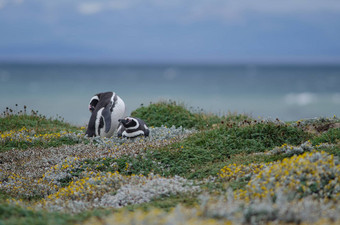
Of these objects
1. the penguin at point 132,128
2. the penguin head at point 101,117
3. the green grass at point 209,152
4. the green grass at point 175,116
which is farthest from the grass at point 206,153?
the green grass at point 175,116

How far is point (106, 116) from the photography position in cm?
1580

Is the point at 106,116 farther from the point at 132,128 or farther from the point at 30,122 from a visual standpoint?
the point at 30,122

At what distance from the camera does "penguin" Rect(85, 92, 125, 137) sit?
15.8 m

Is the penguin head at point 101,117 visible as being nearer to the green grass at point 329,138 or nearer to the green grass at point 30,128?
the green grass at point 30,128

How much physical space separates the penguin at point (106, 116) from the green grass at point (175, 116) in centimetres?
409

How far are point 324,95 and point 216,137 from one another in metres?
85.5

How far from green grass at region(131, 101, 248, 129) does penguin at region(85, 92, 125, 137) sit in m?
4.09

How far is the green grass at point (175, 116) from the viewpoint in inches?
796

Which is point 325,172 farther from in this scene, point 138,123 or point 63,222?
point 138,123

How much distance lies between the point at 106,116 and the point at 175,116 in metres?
5.42

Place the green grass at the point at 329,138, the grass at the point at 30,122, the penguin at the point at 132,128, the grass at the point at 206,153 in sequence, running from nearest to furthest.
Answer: the grass at the point at 206,153 → the green grass at the point at 329,138 → the penguin at the point at 132,128 → the grass at the point at 30,122

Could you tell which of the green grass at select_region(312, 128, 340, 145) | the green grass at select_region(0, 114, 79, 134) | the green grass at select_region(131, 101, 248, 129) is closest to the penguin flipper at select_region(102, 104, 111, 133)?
the green grass at select_region(0, 114, 79, 134)

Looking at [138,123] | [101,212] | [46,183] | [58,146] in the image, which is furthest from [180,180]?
[58,146]

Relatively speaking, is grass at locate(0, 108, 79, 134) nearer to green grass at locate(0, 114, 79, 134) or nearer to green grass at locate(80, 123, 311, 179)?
green grass at locate(0, 114, 79, 134)
